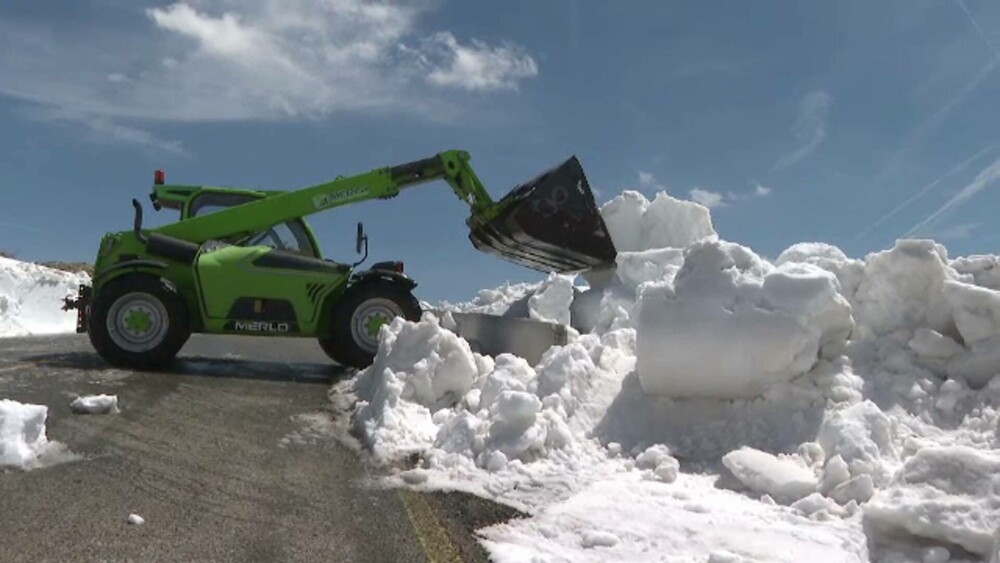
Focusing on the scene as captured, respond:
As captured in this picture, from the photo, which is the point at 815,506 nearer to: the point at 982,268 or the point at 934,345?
the point at 934,345

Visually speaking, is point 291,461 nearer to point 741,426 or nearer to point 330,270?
point 741,426

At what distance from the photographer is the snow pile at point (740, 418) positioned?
11.3 ft

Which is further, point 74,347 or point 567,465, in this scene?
point 74,347

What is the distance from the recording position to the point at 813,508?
392cm

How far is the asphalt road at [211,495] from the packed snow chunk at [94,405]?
0.08m

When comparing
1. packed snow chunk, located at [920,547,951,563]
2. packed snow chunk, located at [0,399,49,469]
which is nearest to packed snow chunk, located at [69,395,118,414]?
packed snow chunk, located at [0,399,49,469]

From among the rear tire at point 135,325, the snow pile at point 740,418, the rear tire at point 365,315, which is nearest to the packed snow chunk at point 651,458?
the snow pile at point 740,418

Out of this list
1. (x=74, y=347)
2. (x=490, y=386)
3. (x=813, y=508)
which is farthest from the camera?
(x=74, y=347)

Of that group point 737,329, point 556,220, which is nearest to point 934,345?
point 737,329

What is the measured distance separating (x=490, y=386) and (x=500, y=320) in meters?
3.78

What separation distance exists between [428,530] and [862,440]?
235cm

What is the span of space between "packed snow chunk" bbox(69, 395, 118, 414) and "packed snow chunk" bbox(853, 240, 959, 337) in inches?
214

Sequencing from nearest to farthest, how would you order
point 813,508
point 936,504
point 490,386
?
point 936,504
point 813,508
point 490,386

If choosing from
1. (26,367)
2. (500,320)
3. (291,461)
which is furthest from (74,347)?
(291,461)
